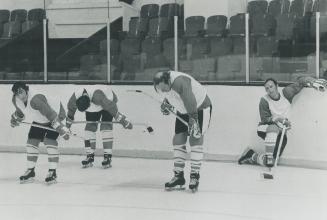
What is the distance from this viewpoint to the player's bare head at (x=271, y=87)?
5793 mm

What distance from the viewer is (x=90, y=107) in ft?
20.8

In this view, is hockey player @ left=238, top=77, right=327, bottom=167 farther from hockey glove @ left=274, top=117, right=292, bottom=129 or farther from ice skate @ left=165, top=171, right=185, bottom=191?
ice skate @ left=165, top=171, right=185, bottom=191

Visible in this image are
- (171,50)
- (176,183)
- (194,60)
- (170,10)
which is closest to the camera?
(176,183)

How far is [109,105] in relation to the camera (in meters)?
6.19

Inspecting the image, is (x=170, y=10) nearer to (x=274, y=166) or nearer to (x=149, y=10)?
(x=149, y=10)

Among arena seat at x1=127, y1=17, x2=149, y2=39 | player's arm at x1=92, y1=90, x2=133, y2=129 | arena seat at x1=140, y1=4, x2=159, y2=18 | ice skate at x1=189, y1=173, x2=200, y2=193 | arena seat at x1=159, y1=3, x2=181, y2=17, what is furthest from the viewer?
arena seat at x1=140, y1=4, x2=159, y2=18

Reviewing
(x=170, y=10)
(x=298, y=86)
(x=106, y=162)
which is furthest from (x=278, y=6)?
(x=106, y=162)

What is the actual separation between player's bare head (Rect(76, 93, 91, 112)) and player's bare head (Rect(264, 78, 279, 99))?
1.69 meters

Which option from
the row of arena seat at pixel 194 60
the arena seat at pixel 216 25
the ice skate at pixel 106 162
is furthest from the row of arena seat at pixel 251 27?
the ice skate at pixel 106 162

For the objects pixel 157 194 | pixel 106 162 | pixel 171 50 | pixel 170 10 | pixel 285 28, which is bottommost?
pixel 157 194

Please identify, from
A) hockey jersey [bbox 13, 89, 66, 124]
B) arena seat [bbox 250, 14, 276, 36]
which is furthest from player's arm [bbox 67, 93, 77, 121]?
arena seat [bbox 250, 14, 276, 36]

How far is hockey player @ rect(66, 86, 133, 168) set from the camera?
615 cm

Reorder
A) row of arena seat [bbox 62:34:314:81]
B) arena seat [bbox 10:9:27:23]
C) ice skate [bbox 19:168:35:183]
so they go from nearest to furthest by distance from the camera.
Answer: ice skate [bbox 19:168:35:183]
row of arena seat [bbox 62:34:314:81]
arena seat [bbox 10:9:27:23]

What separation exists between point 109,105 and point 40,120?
37.6 inches
